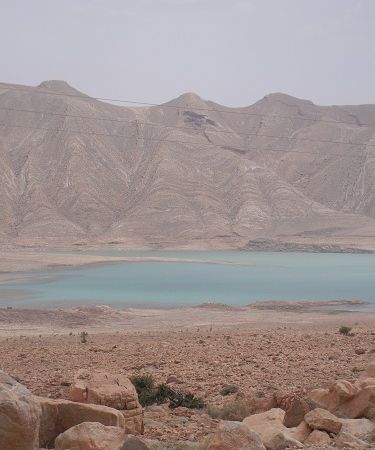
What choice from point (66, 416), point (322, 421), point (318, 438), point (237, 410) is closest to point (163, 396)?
point (237, 410)

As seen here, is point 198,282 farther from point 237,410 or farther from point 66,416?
point 66,416

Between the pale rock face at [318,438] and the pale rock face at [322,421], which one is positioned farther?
the pale rock face at [322,421]

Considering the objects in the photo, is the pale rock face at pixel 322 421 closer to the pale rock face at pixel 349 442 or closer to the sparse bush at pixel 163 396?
the pale rock face at pixel 349 442

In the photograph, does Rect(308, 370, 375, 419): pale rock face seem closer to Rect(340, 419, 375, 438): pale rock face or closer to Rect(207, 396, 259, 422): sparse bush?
Rect(340, 419, 375, 438): pale rock face

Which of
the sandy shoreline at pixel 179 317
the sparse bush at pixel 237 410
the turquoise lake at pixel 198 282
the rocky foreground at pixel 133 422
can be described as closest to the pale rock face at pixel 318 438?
the rocky foreground at pixel 133 422

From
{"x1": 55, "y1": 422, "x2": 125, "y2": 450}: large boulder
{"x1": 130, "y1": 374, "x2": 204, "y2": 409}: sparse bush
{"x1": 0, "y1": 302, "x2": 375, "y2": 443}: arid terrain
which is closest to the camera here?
{"x1": 55, "y1": 422, "x2": 125, "y2": 450}: large boulder

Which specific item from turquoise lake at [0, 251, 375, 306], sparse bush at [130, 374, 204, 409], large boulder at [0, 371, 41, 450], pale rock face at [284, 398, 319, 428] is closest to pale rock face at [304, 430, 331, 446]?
pale rock face at [284, 398, 319, 428]
